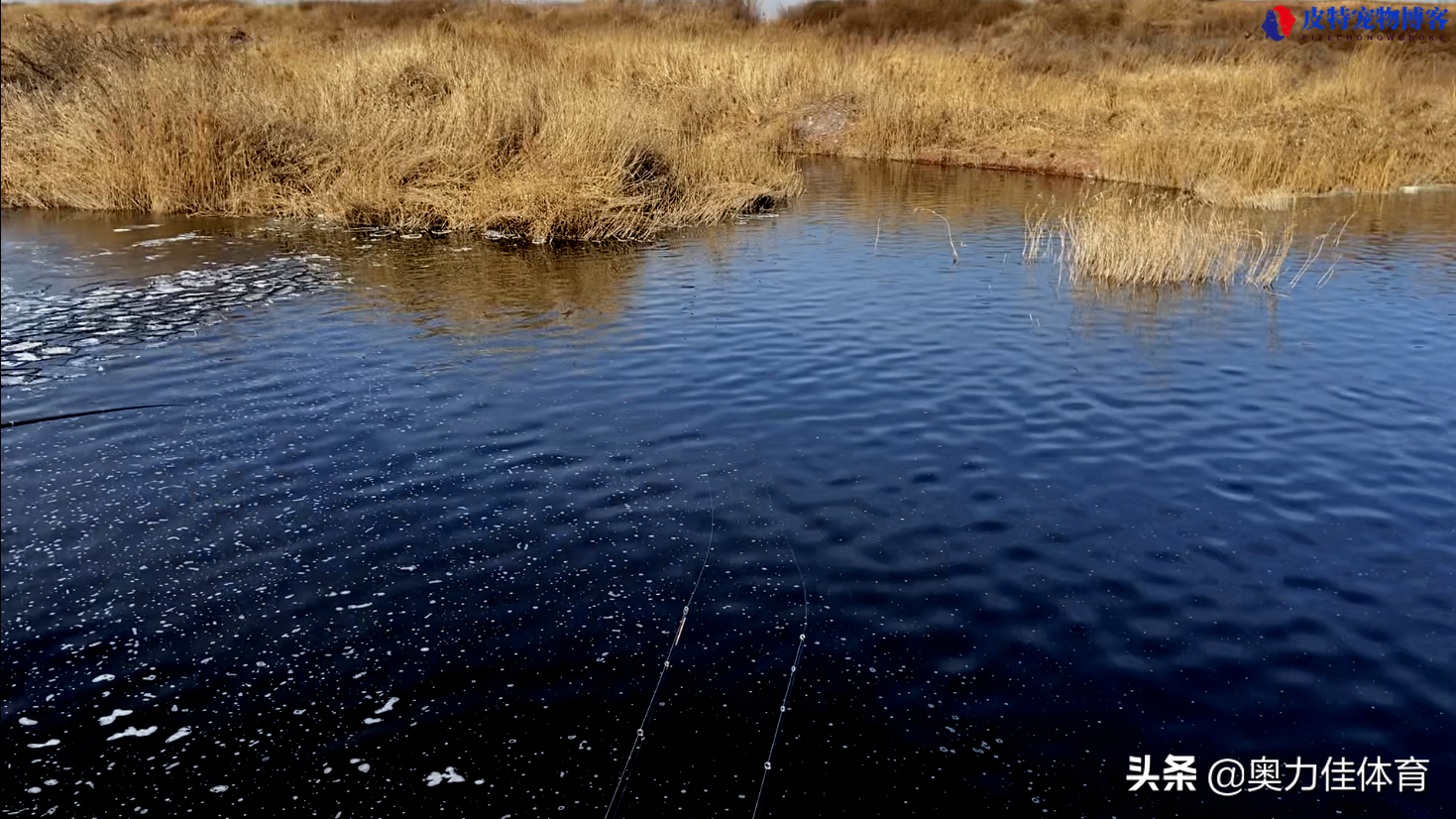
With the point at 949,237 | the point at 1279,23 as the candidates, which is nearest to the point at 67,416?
the point at 949,237

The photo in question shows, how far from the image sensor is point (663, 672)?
5.18m

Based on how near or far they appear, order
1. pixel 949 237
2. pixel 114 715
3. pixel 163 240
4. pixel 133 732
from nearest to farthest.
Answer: pixel 133 732, pixel 114 715, pixel 163 240, pixel 949 237

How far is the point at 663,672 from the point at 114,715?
2.44 metres

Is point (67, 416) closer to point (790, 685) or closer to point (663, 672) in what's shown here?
point (663, 672)

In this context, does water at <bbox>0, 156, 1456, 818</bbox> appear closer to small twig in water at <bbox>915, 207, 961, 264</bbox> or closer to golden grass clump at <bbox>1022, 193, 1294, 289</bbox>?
golden grass clump at <bbox>1022, 193, 1294, 289</bbox>

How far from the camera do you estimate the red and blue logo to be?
42906 mm

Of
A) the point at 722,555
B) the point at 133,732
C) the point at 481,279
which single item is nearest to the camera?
the point at 133,732

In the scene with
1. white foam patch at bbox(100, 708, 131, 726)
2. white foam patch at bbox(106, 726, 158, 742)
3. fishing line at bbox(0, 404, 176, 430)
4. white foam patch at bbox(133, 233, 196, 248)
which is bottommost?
white foam patch at bbox(106, 726, 158, 742)

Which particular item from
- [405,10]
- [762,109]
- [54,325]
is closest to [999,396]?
[54,325]

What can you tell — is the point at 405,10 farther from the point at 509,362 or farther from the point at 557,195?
the point at 509,362

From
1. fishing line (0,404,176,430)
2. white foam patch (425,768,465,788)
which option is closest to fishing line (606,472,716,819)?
white foam patch (425,768,465,788)

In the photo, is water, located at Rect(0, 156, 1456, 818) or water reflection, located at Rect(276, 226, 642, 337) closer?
water, located at Rect(0, 156, 1456, 818)

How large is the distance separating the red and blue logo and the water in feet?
120

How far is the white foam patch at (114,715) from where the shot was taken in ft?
15.6
